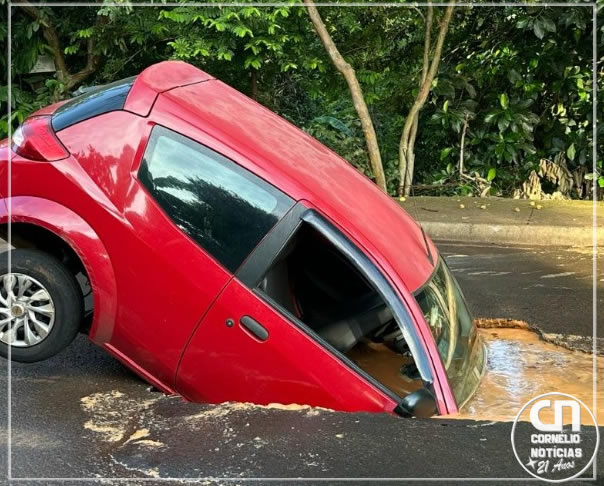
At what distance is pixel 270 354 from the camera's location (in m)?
3.67

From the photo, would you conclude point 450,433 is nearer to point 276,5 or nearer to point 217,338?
point 217,338

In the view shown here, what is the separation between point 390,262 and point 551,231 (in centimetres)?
544

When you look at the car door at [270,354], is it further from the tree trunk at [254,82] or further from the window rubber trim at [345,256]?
the tree trunk at [254,82]

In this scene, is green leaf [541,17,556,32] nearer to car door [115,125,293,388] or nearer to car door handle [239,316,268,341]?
car door [115,125,293,388]

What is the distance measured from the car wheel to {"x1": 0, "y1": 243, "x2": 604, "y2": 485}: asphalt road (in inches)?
11.3

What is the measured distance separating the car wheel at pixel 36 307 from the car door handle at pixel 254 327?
0.97 metres

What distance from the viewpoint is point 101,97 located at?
167 inches

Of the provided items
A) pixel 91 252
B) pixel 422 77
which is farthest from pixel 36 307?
pixel 422 77

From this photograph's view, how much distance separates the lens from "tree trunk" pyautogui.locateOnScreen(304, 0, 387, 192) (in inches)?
373

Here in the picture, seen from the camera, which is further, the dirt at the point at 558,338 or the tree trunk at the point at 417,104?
the tree trunk at the point at 417,104

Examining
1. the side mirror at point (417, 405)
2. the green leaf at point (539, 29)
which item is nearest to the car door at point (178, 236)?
the side mirror at point (417, 405)

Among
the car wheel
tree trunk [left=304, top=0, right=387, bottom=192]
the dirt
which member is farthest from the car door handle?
tree trunk [left=304, top=0, right=387, bottom=192]

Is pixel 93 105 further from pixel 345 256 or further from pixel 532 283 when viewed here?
pixel 532 283

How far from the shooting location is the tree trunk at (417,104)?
10.4 metres
